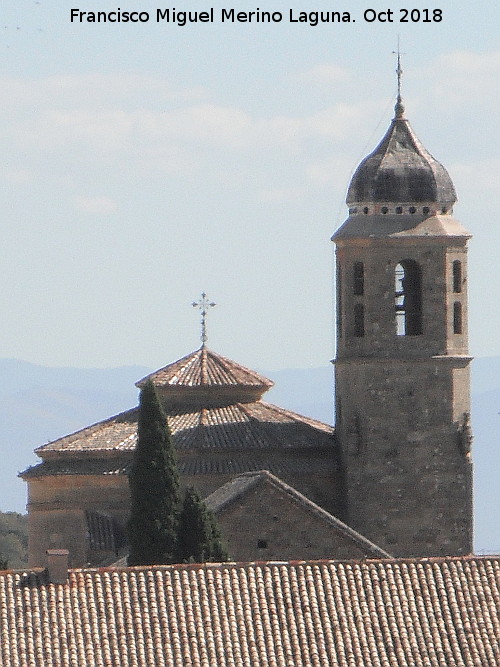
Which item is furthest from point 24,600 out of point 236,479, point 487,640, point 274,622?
point 236,479

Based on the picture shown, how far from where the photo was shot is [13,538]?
119m

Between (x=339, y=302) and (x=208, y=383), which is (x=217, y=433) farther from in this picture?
(x=339, y=302)

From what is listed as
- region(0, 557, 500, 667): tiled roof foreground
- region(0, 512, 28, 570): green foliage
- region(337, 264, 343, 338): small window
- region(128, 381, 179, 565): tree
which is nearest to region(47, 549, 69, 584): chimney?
region(0, 557, 500, 667): tiled roof foreground

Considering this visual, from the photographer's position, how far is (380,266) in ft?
217

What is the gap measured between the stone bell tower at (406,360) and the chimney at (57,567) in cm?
1928

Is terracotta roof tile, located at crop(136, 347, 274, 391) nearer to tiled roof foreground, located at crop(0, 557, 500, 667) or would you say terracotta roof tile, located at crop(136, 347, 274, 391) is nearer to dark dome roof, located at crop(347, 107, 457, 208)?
dark dome roof, located at crop(347, 107, 457, 208)

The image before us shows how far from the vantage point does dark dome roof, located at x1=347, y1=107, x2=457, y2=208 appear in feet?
218

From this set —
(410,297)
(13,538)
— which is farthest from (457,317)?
(13,538)

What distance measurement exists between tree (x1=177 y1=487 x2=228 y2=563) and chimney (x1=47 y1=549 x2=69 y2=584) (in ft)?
28.2

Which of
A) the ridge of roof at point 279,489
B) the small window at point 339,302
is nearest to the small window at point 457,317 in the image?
the small window at point 339,302

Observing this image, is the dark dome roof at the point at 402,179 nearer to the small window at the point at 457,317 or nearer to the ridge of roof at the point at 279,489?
the small window at the point at 457,317

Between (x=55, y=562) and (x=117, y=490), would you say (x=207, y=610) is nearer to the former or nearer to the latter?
(x=55, y=562)

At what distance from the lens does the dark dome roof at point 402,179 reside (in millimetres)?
66500

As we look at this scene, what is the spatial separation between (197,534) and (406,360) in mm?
11601
